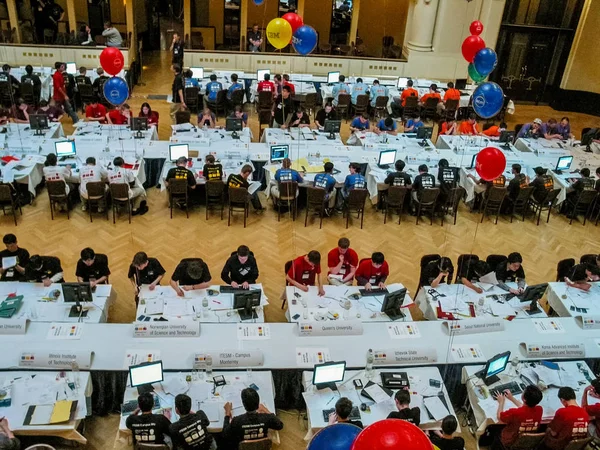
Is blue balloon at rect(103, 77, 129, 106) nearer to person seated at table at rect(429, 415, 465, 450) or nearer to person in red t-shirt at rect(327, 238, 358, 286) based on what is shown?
person in red t-shirt at rect(327, 238, 358, 286)

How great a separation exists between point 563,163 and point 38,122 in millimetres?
10071

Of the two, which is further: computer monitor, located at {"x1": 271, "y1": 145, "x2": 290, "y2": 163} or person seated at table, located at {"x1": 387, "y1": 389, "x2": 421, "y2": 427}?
computer monitor, located at {"x1": 271, "y1": 145, "x2": 290, "y2": 163}

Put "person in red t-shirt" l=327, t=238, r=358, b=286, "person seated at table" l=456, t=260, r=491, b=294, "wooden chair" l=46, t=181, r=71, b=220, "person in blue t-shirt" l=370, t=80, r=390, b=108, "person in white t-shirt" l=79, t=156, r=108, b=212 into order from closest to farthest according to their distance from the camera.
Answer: "person in red t-shirt" l=327, t=238, r=358, b=286, "person seated at table" l=456, t=260, r=491, b=294, "wooden chair" l=46, t=181, r=71, b=220, "person in white t-shirt" l=79, t=156, r=108, b=212, "person in blue t-shirt" l=370, t=80, r=390, b=108

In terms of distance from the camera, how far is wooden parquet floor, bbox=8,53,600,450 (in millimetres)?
9414

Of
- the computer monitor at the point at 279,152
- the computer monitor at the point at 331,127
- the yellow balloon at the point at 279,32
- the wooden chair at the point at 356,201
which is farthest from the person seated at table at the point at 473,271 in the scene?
the yellow balloon at the point at 279,32

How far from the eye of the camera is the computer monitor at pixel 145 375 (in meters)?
5.85

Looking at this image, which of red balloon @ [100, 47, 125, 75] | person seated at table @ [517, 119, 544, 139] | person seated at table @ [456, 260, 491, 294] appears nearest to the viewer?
person seated at table @ [456, 260, 491, 294]

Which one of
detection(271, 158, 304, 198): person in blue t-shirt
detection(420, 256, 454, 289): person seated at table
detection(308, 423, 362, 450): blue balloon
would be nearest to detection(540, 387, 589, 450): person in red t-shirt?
detection(420, 256, 454, 289): person seated at table

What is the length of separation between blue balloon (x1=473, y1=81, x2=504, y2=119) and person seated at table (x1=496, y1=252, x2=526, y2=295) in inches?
122

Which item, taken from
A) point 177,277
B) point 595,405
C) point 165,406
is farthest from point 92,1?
point 595,405

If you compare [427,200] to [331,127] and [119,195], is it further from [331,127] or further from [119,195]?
[119,195]

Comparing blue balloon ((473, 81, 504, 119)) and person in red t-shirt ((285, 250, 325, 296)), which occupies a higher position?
blue balloon ((473, 81, 504, 119))

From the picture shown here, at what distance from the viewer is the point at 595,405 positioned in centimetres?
604

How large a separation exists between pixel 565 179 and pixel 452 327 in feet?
20.1
